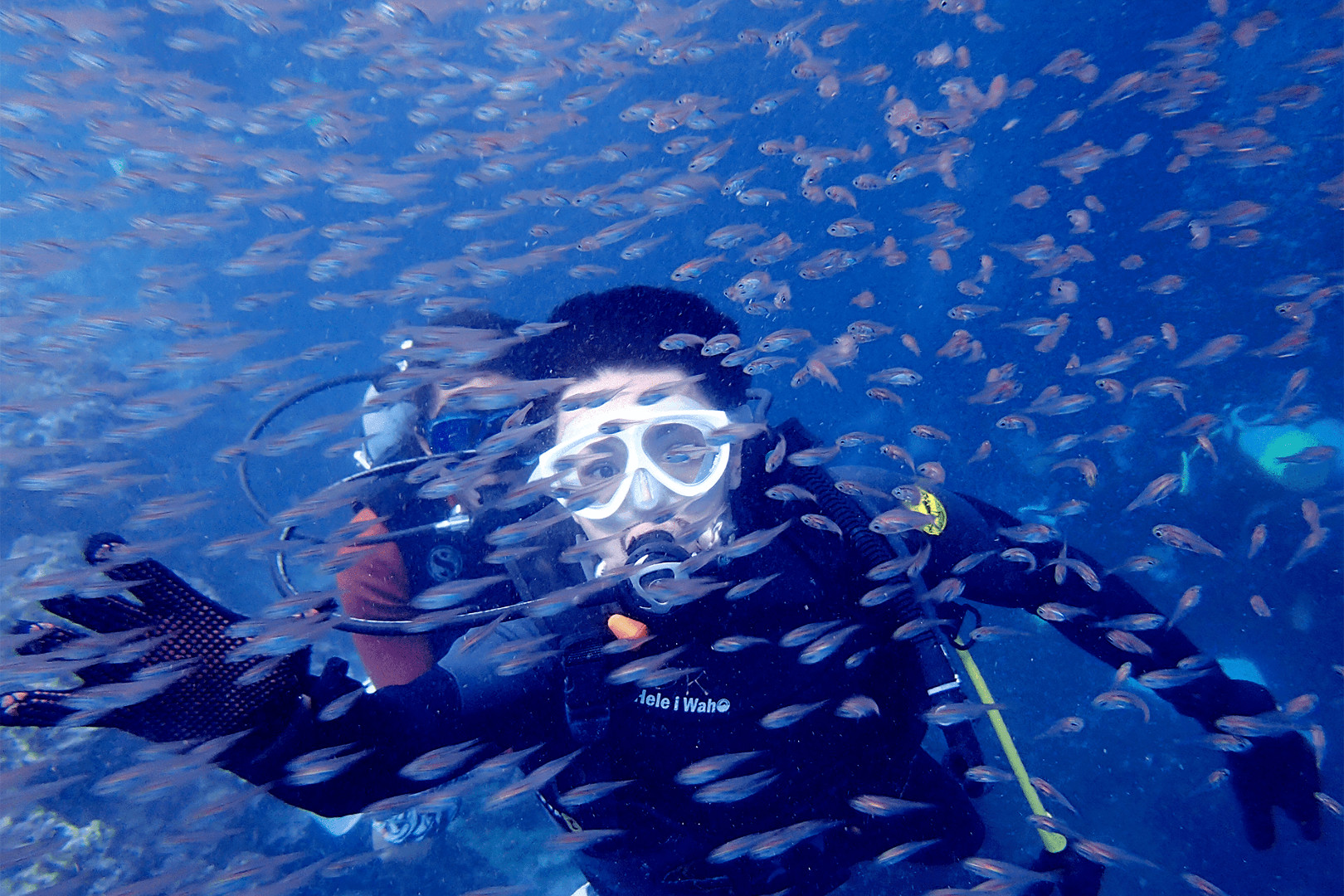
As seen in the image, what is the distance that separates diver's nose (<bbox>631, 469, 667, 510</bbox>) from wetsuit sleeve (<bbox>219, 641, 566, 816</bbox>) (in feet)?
2.91

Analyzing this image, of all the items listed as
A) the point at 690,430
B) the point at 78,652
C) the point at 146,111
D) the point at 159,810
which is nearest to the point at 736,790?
the point at 690,430

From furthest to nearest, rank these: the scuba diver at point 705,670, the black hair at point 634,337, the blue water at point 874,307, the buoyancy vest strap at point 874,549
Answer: the blue water at point 874,307, the black hair at point 634,337, the buoyancy vest strap at point 874,549, the scuba diver at point 705,670

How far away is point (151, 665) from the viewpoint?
2016 mm

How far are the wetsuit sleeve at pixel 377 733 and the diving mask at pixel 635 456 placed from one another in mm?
872

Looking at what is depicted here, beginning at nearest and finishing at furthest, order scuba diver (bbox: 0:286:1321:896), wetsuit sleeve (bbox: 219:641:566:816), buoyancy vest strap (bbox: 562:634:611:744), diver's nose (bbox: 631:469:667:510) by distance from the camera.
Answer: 1. wetsuit sleeve (bbox: 219:641:566:816)
2. scuba diver (bbox: 0:286:1321:896)
3. buoyancy vest strap (bbox: 562:634:611:744)
4. diver's nose (bbox: 631:469:667:510)

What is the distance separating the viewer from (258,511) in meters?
5.70

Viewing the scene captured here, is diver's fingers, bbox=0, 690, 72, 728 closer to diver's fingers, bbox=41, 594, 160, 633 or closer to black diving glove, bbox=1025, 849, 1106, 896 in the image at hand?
diver's fingers, bbox=41, 594, 160, 633

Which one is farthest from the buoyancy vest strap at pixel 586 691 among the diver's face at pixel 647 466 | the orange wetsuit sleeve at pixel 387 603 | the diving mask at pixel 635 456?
the orange wetsuit sleeve at pixel 387 603

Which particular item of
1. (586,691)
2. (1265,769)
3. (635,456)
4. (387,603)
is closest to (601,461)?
(635,456)

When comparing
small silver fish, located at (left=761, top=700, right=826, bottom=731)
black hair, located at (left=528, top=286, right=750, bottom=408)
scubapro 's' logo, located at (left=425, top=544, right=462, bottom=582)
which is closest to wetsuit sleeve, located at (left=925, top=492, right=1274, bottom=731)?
small silver fish, located at (left=761, top=700, right=826, bottom=731)

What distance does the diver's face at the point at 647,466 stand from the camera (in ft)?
10.0

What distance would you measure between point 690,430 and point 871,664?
4.86 ft

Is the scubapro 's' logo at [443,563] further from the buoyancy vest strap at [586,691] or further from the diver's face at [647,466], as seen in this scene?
the buoyancy vest strap at [586,691]

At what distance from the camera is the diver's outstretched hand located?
329cm
